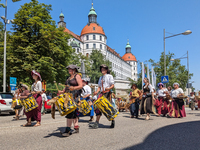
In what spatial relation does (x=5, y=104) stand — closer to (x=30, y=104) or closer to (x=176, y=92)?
(x=30, y=104)

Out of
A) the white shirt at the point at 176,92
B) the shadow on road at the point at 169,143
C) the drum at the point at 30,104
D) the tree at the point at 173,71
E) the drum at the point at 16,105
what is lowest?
the shadow on road at the point at 169,143

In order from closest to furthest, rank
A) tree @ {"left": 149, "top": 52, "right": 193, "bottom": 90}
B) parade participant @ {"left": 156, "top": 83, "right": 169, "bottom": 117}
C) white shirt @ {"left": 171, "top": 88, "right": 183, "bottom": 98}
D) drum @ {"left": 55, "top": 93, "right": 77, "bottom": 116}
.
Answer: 1. drum @ {"left": 55, "top": 93, "right": 77, "bottom": 116}
2. white shirt @ {"left": 171, "top": 88, "right": 183, "bottom": 98}
3. parade participant @ {"left": 156, "top": 83, "right": 169, "bottom": 117}
4. tree @ {"left": 149, "top": 52, "right": 193, "bottom": 90}

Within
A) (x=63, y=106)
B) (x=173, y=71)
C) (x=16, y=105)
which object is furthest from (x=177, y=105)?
(x=173, y=71)

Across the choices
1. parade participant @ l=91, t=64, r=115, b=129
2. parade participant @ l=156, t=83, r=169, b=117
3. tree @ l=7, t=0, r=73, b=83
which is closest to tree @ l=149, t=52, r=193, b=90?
tree @ l=7, t=0, r=73, b=83

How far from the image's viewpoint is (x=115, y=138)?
526cm

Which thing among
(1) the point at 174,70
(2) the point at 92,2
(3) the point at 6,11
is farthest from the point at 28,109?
(2) the point at 92,2

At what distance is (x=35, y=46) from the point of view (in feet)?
79.6

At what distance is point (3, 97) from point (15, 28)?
42.3 ft

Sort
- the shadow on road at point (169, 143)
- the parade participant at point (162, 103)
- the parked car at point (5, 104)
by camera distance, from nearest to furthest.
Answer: the shadow on road at point (169, 143) → the parade participant at point (162, 103) → the parked car at point (5, 104)

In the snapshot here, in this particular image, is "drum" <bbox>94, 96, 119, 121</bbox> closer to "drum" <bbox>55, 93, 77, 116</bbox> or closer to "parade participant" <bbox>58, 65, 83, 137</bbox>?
"parade participant" <bbox>58, 65, 83, 137</bbox>

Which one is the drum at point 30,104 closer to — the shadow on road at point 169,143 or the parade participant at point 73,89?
the parade participant at point 73,89

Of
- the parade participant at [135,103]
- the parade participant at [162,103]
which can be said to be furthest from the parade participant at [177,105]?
the parade participant at [135,103]

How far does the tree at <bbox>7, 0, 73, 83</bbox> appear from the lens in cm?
2377

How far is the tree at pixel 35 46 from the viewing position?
23.8 m
